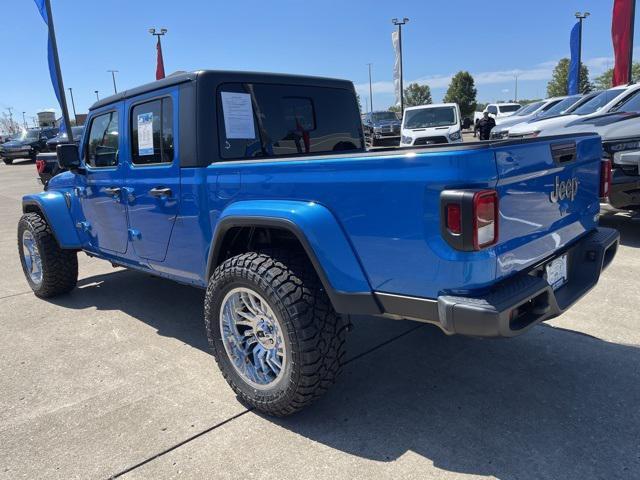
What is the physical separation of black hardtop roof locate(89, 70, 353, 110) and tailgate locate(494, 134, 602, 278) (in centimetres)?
193

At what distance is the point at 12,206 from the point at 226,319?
12.1 m

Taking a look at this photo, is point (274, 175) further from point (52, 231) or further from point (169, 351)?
point (52, 231)

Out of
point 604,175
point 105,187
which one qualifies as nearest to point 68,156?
point 105,187

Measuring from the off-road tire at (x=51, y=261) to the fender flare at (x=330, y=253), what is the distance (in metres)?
3.34

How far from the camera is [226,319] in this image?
3.01m

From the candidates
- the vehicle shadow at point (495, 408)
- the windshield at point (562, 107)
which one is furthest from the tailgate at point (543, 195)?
the windshield at point (562, 107)

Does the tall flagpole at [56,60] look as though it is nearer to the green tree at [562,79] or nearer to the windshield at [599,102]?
the windshield at [599,102]

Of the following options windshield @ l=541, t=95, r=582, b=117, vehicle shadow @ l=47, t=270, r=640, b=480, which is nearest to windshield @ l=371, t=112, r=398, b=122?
windshield @ l=541, t=95, r=582, b=117

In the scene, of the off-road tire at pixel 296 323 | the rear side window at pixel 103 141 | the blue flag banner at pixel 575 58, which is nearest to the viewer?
the off-road tire at pixel 296 323

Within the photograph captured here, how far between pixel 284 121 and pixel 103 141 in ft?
5.72

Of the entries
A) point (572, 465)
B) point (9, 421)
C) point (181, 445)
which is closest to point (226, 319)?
point (181, 445)

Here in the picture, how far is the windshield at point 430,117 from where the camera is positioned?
13.8 metres

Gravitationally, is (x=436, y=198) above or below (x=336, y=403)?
above

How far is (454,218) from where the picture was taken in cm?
202
